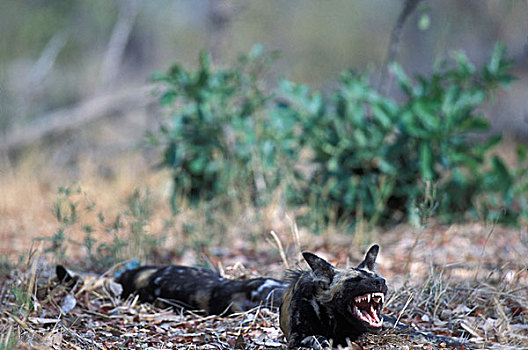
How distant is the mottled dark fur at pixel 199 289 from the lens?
130 inches

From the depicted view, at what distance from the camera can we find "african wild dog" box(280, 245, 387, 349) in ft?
7.78

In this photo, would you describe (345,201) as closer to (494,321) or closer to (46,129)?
(494,321)

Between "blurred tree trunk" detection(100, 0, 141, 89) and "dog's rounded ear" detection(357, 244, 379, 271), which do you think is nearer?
"dog's rounded ear" detection(357, 244, 379, 271)

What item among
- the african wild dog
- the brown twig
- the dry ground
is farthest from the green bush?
the african wild dog

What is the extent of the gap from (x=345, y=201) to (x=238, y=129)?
119 cm

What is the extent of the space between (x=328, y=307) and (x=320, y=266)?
167mm

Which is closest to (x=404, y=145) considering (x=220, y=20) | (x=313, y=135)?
(x=313, y=135)

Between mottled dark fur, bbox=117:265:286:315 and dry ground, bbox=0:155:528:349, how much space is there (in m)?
0.09

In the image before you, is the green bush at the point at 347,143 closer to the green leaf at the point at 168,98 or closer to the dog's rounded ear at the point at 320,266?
the green leaf at the point at 168,98

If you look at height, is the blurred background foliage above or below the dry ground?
above

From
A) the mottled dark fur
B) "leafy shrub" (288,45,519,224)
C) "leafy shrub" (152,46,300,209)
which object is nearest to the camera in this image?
the mottled dark fur

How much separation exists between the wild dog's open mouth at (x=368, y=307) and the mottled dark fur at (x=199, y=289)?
0.81 metres

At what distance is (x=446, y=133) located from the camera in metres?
5.14

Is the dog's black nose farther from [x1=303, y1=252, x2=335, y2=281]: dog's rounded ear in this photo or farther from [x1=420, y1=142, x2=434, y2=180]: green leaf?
[x1=420, y1=142, x2=434, y2=180]: green leaf
